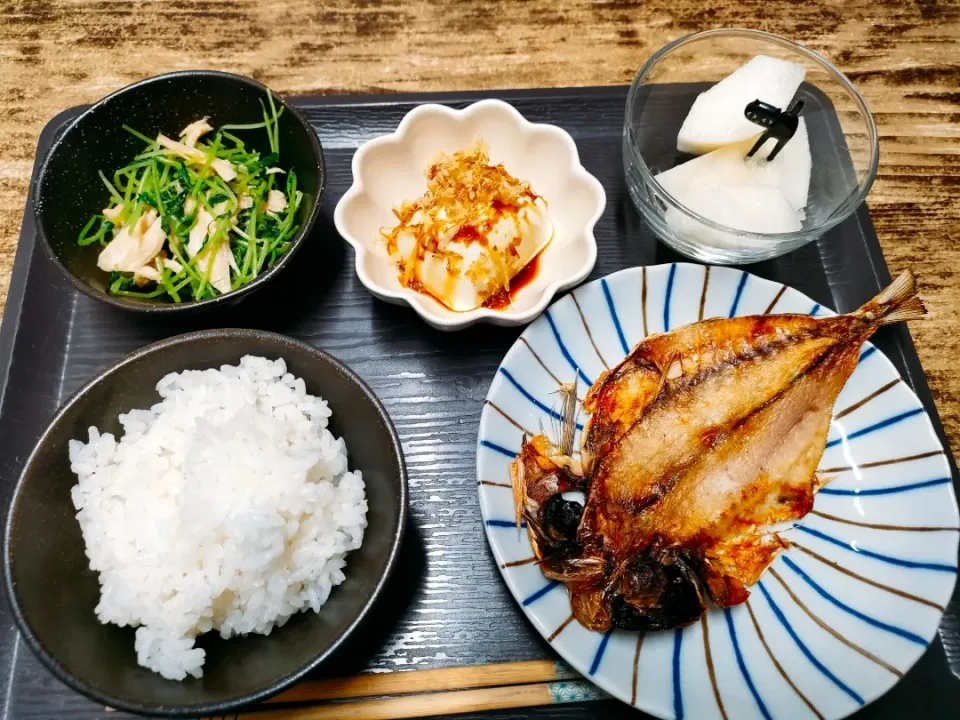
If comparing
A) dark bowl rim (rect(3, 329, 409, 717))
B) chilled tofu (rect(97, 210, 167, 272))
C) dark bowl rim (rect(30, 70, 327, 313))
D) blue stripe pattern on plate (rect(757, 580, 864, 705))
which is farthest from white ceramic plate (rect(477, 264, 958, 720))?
chilled tofu (rect(97, 210, 167, 272))

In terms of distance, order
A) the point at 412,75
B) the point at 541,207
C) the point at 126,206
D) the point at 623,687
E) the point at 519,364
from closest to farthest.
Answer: the point at 623,687, the point at 519,364, the point at 126,206, the point at 541,207, the point at 412,75

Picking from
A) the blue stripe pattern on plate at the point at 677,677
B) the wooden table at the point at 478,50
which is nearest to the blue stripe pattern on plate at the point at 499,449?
the blue stripe pattern on plate at the point at 677,677

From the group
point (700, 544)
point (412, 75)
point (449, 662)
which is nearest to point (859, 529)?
point (700, 544)

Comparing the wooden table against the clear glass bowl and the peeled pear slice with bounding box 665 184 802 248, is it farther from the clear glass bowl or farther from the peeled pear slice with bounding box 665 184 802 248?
the peeled pear slice with bounding box 665 184 802 248

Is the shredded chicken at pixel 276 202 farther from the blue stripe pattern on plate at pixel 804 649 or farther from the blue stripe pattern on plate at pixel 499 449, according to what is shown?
the blue stripe pattern on plate at pixel 804 649

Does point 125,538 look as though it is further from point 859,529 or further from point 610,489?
point 859,529

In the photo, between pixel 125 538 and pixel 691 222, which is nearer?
pixel 125 538

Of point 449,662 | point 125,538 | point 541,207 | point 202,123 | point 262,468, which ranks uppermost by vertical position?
point 202,123

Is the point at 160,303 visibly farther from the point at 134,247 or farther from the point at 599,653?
the point at 599,653
